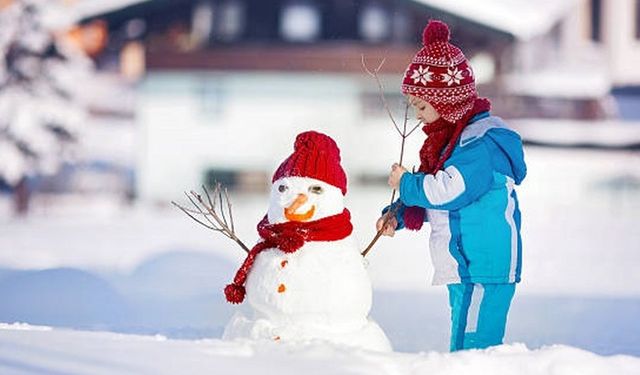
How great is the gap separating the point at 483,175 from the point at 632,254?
8.08 m

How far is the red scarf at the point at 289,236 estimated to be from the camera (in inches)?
130

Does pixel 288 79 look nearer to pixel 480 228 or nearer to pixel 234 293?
pixel 234 293

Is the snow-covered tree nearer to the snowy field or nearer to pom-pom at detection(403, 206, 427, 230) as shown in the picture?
the snowy field

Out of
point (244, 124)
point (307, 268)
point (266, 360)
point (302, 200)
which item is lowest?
point (266, 360)

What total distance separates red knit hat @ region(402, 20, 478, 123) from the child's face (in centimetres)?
2

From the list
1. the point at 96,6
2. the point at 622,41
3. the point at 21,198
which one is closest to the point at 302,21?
the point at 96,6

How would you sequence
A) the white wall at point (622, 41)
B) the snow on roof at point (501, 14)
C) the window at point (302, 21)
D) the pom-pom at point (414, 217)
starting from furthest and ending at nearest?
the white wall at point (622, 41)
the window at point (302, 21)
the snow on roof at point (501, 14)
the pom-pom at point (414, 217)

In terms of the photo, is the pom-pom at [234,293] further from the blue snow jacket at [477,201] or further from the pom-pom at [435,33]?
the pom-pom at [435,33]

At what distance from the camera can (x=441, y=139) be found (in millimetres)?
3277

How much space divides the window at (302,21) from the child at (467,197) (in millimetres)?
15069

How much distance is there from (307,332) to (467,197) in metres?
0.65

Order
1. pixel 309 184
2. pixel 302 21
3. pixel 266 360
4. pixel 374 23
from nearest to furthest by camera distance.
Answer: pixel 266 360 < pixel 309 184 < pixel 374 23 < pixel 302 21

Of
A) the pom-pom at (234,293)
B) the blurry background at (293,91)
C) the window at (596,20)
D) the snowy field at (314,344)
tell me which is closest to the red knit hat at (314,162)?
the pom-pom at (234,293)

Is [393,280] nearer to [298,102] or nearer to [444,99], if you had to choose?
[444,99]
